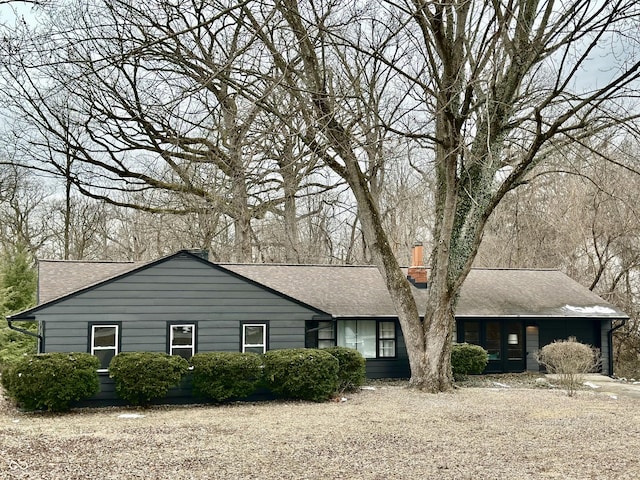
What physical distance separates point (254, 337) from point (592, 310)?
1120 cm

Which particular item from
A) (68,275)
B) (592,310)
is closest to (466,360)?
(592,310)

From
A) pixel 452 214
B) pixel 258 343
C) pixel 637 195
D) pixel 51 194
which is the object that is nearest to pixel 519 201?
pixel 637 195

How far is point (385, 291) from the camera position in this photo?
21000 mm

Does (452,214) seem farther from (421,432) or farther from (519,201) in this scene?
(519,201)

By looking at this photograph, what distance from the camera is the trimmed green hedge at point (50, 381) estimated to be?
1291cm

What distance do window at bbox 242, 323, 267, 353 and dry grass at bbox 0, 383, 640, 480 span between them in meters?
1.88

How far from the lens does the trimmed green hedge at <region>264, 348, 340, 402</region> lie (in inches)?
572

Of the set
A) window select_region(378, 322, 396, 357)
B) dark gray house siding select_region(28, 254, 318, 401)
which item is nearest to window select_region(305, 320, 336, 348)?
window select_region(378, 322, 396, 357)

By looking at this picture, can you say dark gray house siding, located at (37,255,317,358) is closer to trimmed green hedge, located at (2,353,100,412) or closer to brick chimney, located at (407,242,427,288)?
trimmed green hedge, located at (2,353,100,412)

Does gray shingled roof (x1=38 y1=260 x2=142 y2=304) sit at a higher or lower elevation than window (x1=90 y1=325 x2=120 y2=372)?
higher

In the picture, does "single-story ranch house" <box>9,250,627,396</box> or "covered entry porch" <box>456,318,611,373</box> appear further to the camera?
"covered entry porch" <box>456,318,611,373</box>

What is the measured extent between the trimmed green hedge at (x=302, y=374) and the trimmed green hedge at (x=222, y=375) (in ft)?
1.47

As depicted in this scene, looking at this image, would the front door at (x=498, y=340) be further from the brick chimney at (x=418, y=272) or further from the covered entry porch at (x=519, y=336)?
the brick chimney at (x=418, y=272)

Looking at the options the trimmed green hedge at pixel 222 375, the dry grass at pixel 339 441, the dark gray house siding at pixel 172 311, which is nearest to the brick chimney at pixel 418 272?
the dark gray house siding at pixel 172 311
